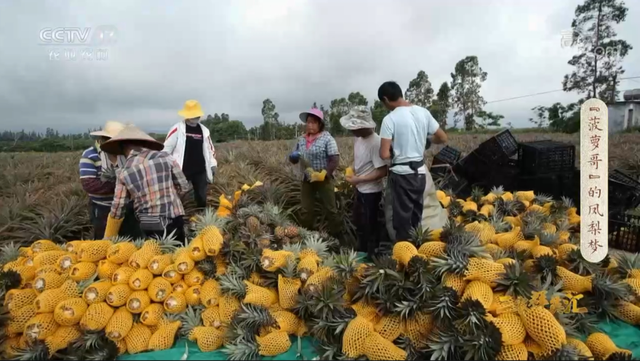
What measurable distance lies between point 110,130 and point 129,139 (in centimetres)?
75

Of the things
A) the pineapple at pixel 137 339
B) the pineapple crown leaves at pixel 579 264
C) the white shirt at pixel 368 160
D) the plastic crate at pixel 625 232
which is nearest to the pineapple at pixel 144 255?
the pineapple at pixel 137 339

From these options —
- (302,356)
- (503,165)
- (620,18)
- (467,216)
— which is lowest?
(302,356)

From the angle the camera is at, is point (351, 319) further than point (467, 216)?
No

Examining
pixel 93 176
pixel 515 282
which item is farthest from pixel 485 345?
pixel 93 176

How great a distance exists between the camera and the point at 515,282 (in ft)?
6.97

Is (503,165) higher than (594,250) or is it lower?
higher

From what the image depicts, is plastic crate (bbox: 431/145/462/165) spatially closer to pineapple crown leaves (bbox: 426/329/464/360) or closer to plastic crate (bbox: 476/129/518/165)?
plastic crate (bbox: 476/129/518/165)

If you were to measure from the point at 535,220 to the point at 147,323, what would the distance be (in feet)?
11.4

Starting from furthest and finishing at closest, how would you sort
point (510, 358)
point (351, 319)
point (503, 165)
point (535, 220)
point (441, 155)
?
point (441, 155), point (503, 165), point (535, 220), point (351, 319), point (510, 358)

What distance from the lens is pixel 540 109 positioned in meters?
42.5

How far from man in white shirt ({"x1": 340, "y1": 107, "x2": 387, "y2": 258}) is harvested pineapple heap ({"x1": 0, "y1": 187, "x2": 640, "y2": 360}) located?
42.7 inches

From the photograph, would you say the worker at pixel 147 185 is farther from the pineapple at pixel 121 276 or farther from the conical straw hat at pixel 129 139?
the pineapple at pixel 121 276

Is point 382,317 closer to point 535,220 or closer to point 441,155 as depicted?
point 535,220

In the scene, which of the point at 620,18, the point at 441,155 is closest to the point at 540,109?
the point at 620,18
